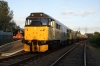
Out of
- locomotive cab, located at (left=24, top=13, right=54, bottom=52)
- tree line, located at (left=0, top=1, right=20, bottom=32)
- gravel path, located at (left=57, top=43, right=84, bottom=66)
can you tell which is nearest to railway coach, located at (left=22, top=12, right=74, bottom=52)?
locomotive cab, located at (left=24, top=13, right=54, bottom=52)

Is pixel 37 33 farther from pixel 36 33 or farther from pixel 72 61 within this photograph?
pixel 72 61

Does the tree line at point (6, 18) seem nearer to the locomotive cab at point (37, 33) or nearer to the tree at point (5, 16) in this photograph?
the tree at point (5, 16)

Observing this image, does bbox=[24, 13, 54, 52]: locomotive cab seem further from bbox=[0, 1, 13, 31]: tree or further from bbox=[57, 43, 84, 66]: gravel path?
bbox=[0, 1, 13, 31]: tree

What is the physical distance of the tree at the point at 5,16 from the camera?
223ft

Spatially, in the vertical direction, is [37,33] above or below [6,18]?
below

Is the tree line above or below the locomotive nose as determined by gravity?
above

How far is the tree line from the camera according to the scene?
68062 mm

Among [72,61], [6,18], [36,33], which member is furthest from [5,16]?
[72,61]

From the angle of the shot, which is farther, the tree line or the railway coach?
the tree line

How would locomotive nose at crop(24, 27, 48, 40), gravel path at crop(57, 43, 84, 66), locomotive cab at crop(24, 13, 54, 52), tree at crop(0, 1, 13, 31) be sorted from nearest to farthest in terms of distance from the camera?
1. gravel path at crop(57, 43, 84, 66)
2. locomotive cab at crop(24, 13, 54, 52)
3. locomotive nose at crop(24, 27, 48, 40)
4. tree at crop(0, 1, 13, 31)

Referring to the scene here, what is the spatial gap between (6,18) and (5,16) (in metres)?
0.75

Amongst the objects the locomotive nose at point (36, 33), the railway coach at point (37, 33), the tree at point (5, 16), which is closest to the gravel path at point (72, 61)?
the railway coach at point (37, 33)

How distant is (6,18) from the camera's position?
68688mm

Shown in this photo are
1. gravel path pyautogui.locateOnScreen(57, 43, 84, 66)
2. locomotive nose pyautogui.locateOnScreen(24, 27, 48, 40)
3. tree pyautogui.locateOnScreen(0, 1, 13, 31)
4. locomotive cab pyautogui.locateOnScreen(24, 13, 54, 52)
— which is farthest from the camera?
tree pyautogui.locateOnScreen(0, 1, 13, 31)
